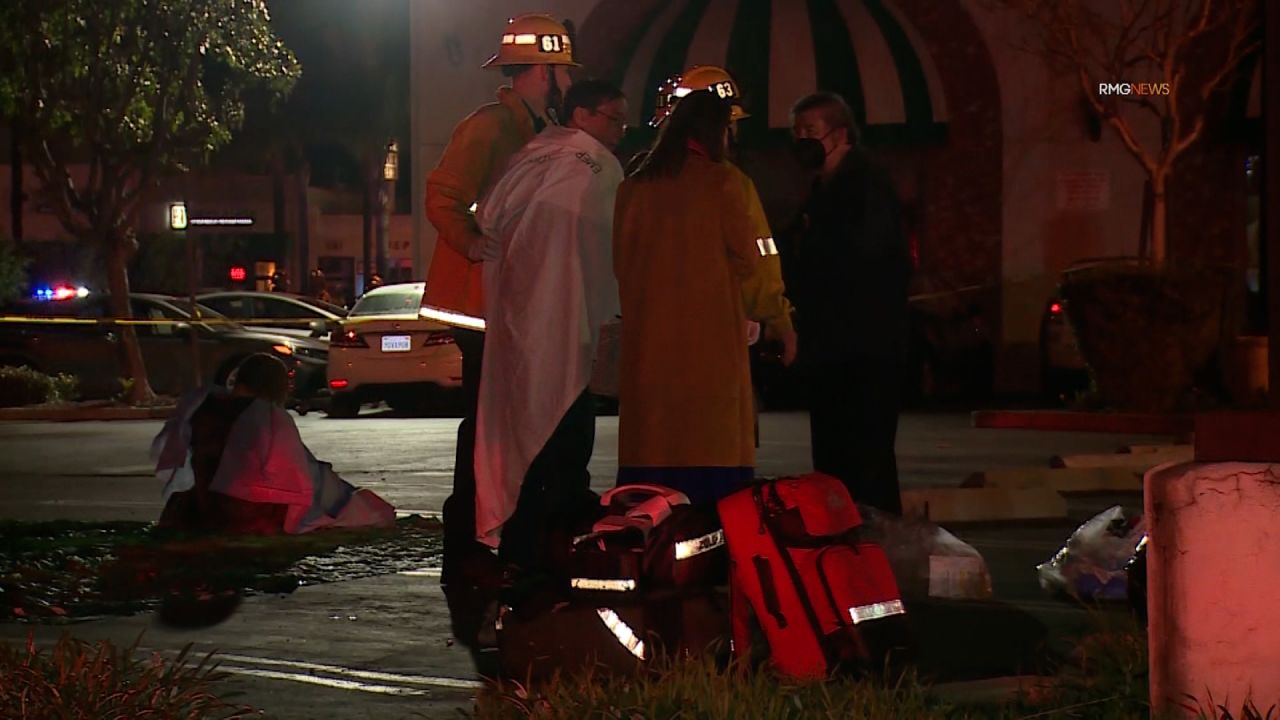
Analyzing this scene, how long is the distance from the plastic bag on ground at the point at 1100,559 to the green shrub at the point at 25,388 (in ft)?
58.3

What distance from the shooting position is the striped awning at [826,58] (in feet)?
82.1

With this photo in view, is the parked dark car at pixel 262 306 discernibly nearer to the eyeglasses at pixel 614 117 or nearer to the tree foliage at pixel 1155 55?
the tree foliage at pixel 1155 55

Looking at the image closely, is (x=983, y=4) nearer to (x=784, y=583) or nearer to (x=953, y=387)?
(x=953, y=387)

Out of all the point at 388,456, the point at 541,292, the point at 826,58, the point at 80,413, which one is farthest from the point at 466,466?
the point at 826,58

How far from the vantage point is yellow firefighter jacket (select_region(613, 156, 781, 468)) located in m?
7.17

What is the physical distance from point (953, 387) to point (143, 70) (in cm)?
1010

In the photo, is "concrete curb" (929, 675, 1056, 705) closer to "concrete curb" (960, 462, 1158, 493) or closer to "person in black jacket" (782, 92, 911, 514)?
"person in black jacket" (782, 92, 911, 514)

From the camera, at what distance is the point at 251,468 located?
9891mm

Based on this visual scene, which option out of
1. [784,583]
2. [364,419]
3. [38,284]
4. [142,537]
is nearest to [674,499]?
[784,583]

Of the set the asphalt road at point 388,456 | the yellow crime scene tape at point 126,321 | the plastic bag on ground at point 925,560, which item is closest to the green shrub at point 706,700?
the plastic bag on ground at point 925,560

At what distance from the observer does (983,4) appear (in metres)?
24.9

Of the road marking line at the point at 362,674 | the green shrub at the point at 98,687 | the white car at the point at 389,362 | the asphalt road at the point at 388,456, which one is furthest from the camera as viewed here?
the white car at the point at 389,362

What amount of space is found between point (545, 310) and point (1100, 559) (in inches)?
87.7
